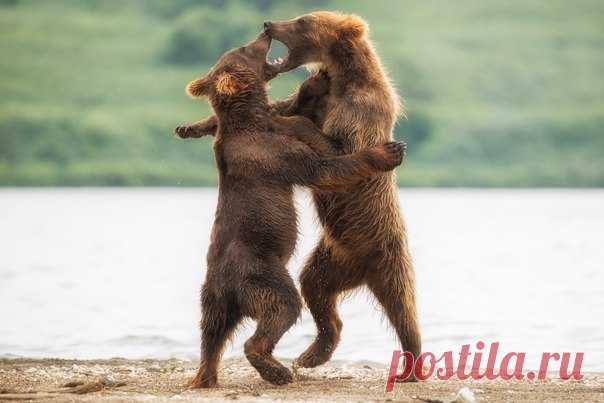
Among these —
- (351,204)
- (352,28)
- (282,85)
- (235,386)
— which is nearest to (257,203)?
(351,204)

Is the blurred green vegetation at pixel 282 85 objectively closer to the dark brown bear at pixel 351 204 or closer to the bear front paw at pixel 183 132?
the dark brown bear at pixel 351 204

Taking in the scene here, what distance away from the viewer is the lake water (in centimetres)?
1177

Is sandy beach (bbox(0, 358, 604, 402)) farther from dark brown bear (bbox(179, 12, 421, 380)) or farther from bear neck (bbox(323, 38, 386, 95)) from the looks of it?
bear neck (bbox(323, 38, 386, 95))

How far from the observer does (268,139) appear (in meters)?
7.87

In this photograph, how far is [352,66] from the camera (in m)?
8.65

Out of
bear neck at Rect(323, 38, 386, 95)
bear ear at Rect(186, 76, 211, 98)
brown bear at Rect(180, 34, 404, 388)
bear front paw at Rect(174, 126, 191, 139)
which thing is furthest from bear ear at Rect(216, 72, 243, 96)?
bear neck at Rect(323, 38, 386, 95)

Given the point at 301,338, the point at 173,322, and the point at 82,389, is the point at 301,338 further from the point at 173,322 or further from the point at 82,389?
the point at 82,389

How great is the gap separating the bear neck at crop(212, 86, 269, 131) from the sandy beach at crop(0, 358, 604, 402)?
6.16ft

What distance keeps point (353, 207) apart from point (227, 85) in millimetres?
1424

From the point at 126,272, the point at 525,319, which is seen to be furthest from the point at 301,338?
the point at 126,272

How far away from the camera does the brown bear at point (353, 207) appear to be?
844cm

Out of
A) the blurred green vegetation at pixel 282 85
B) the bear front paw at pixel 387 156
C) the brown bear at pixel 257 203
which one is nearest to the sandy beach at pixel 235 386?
the brown bear at pixel 257 203

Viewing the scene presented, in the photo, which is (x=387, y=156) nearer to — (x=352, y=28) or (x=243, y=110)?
(x=243, y=110)

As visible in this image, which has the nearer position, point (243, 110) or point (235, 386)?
point (235, 386)
